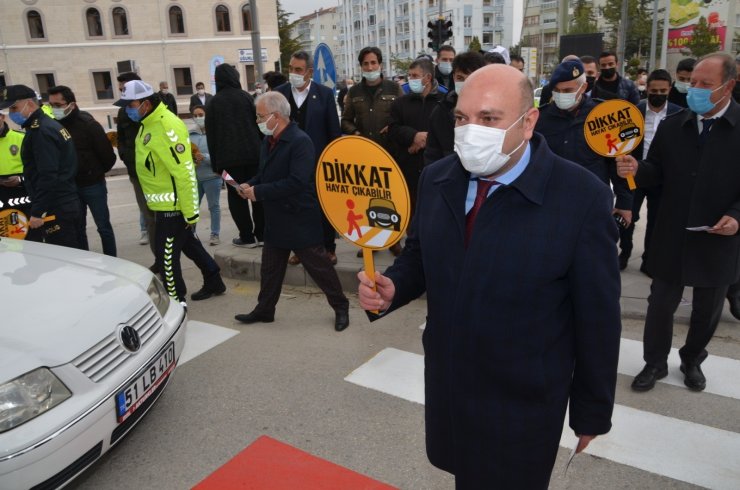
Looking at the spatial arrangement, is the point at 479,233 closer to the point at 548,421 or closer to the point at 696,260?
the point at 548,421

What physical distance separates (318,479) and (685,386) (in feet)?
8.38

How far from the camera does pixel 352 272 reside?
6090 millimetres

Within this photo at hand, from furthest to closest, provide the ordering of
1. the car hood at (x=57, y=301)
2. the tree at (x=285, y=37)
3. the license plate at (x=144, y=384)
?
the tree at (x=285, y=37)
the license plate at (x=144, y=384)
the car hood at (x=57, y=301)

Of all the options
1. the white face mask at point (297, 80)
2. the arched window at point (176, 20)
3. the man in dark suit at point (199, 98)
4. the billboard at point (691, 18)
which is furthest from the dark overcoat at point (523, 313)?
the billboard at point (691, 18)

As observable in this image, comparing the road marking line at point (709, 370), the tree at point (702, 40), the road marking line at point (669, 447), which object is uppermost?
the tree at point (702, 40)

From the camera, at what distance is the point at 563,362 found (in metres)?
1.93

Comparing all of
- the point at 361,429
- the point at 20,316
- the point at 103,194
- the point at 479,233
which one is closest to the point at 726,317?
the point at 361,429

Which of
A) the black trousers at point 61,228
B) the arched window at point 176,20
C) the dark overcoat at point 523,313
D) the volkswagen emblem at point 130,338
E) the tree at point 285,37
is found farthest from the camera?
the tree at point 285,37

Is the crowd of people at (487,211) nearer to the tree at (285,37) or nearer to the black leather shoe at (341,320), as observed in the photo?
the black leather shoe at (341,320)

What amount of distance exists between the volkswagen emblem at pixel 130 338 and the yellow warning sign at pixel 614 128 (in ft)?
10.9

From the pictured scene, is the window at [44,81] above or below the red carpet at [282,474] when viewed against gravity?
above

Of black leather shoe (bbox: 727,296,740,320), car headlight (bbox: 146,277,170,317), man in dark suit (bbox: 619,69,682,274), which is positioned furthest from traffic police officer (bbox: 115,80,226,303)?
black leather shoe (bbox: 727,296,740,320)

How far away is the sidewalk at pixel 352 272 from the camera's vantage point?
513 cm

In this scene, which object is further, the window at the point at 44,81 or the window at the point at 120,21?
the window at the point at 120,21
